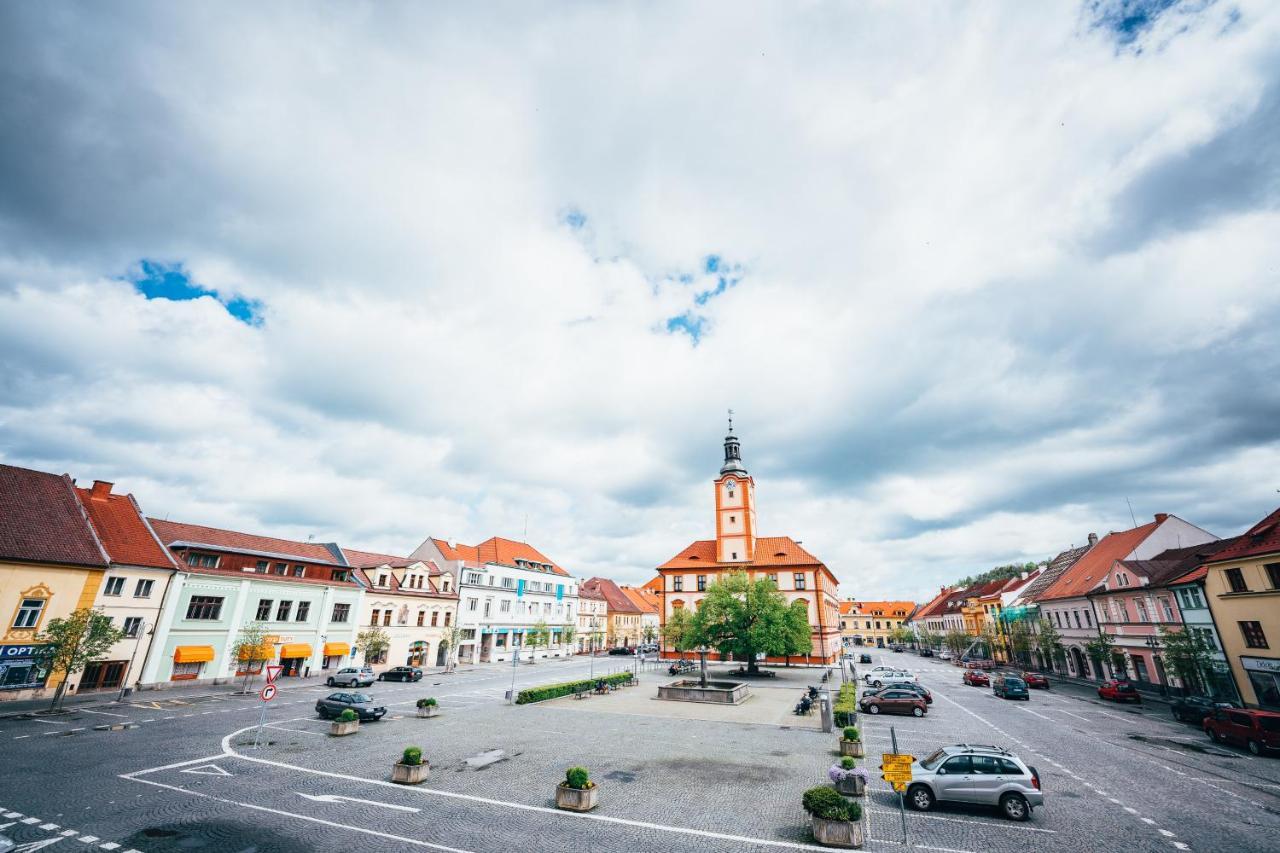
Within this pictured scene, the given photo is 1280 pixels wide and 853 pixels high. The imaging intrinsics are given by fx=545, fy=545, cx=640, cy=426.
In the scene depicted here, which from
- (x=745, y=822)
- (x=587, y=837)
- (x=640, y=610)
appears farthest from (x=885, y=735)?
(x=640, y=610)

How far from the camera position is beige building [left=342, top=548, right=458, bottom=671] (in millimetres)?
53000

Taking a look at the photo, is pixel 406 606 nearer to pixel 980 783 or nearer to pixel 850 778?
pixel 850 778

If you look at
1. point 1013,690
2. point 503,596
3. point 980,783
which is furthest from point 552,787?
point 503,596

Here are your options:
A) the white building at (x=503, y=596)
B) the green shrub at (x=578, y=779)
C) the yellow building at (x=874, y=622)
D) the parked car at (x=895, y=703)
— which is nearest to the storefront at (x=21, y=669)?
the green shrub at (x=578, y=779)

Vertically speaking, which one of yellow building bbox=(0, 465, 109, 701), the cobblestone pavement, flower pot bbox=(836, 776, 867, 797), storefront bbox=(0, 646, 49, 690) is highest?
yellow building bbox=(0, 465, 109, 701)

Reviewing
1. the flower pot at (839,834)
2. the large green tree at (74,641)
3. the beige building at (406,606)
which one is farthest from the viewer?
the beige building at (406,606)

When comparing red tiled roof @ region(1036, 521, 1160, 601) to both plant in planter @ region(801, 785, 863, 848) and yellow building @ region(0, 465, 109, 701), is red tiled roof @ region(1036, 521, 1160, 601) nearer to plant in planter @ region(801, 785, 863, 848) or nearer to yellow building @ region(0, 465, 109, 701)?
plant in planter @ region(801, 785, 863, 848)

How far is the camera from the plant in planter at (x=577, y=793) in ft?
49.9

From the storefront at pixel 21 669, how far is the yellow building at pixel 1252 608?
2685 inches

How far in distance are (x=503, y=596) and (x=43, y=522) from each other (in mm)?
43062

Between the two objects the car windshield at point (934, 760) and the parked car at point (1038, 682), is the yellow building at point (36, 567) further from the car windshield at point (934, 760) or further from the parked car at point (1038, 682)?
the parked car at point (1038, 682)

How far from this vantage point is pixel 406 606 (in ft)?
183

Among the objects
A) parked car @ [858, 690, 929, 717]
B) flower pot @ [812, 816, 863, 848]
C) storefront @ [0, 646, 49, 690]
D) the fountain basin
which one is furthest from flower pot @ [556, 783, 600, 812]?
storefront @ [0, 646, 49, 690]

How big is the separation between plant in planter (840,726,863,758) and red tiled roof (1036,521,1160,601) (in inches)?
1780
